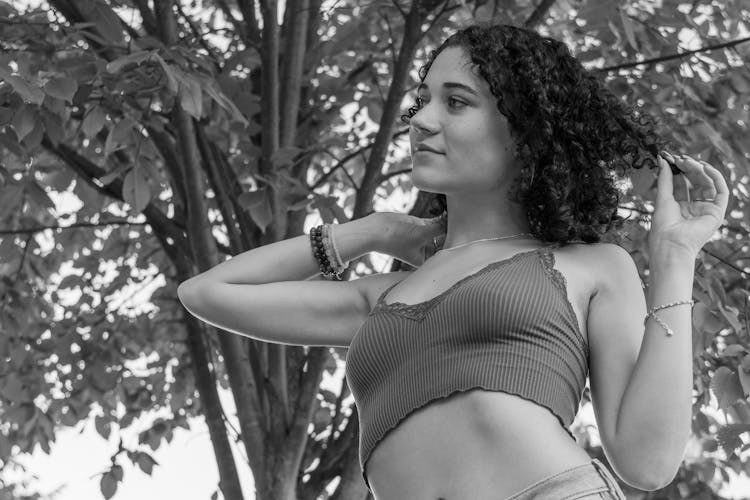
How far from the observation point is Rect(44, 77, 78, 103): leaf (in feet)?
8.71

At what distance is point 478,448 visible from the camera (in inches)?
62.6

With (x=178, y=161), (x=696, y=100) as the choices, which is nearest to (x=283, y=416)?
(x=178, y=161)

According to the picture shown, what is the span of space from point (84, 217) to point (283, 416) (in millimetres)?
1664

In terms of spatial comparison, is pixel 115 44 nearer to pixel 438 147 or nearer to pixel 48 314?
pixel 438 147

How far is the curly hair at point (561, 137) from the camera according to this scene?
1815 mm

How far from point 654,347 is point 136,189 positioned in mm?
1757

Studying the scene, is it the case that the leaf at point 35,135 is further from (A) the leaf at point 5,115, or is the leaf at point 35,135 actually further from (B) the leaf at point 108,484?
(B) the leaf at point 108,484

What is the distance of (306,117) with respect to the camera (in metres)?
3.72

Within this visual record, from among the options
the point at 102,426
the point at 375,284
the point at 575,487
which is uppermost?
the point at 375,284

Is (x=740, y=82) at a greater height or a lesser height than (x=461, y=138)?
lesser

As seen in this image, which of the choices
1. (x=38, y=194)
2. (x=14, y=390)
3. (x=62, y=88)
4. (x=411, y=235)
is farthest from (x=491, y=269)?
(x=14, y=390)

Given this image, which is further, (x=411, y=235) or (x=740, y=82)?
(x=740, y=82)

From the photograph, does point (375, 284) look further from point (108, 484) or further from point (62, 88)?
point (108, 484)

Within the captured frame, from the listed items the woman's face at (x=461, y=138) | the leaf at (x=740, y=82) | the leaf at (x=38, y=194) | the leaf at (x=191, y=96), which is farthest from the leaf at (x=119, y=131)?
the leaf at (x=740, y=82)
